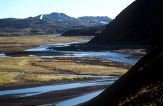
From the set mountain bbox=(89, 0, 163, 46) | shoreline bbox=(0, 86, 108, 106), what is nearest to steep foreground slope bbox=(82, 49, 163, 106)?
shoreline bbox=(0, 86, 108, 106)

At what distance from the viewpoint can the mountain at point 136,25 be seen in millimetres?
140250

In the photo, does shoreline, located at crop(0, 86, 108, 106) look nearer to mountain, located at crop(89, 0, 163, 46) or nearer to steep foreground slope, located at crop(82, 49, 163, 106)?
steep foreground slope, located at crop(82, 49, 163, 106)

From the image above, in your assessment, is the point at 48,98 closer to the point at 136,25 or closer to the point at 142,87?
the point at 142,87

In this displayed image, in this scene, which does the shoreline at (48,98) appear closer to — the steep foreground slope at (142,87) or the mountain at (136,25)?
the steep foreground slope at (142,87)

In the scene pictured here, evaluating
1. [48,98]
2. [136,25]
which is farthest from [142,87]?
[136,25]

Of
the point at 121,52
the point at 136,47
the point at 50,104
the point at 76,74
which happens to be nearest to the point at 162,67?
the point at 50,104

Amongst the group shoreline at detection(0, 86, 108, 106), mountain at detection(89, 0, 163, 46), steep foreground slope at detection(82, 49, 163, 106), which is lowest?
shoreline at detection(0, 86, 108, 106)

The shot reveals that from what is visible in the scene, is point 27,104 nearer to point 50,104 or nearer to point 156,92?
point 50,104

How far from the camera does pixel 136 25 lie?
495 feet

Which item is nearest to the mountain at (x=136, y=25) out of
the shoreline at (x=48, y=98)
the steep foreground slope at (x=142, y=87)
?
the shoreline at (x=48, y=98)

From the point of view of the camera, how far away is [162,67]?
2752 centimetres

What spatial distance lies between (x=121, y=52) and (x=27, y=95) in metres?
77.1

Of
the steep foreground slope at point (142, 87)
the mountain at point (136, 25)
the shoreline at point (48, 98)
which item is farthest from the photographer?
the mountain at point (136, 25)

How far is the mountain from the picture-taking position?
140250mm
